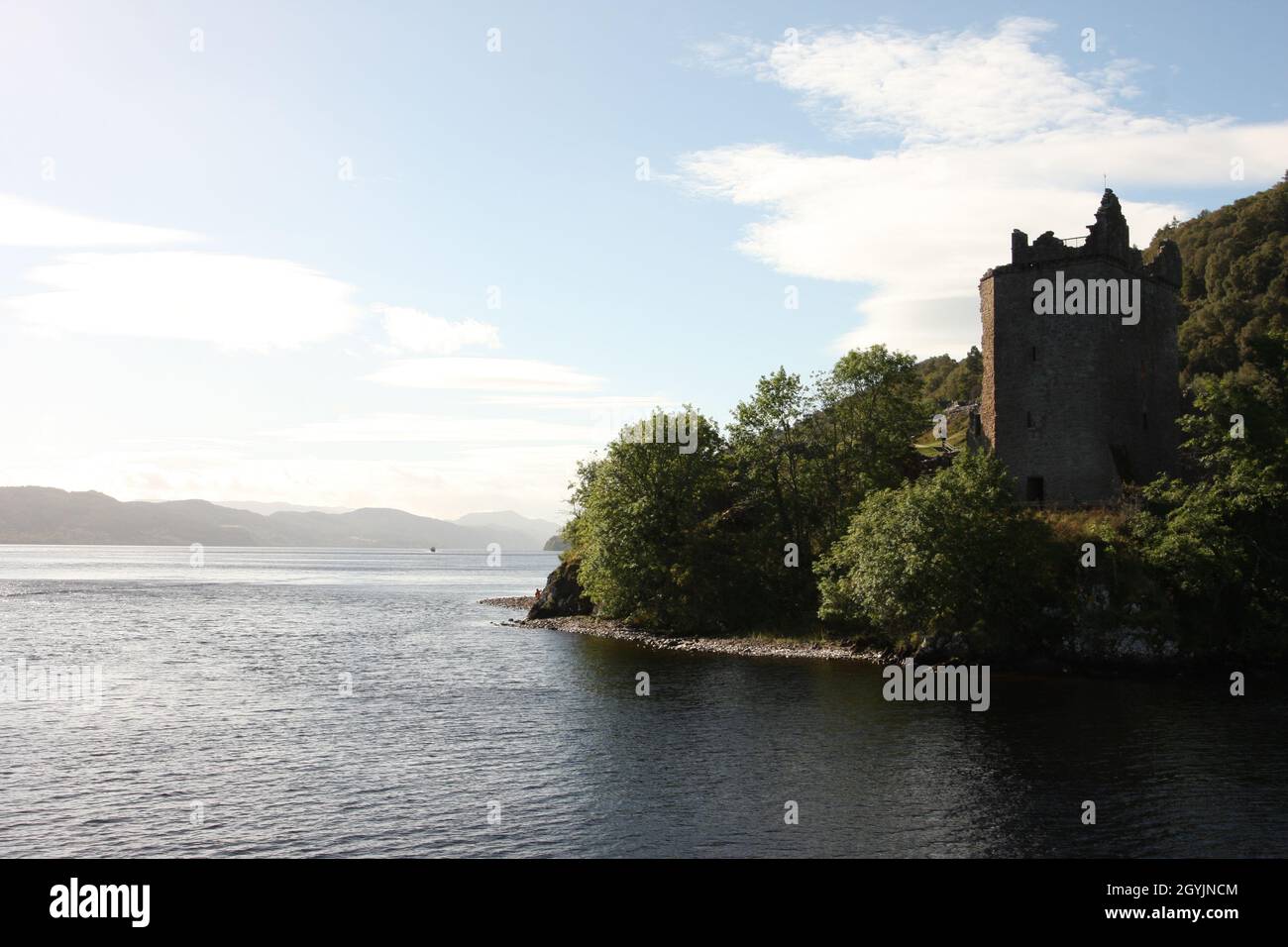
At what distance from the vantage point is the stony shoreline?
2532 inches

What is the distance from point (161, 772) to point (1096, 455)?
5442 cm

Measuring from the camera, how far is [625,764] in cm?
3666

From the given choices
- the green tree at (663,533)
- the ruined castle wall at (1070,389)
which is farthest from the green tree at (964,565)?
the green tree at (663,533)

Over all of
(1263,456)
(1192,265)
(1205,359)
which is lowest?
(1263,456)

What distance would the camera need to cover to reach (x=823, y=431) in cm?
7888

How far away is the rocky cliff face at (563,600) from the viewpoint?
95375mm

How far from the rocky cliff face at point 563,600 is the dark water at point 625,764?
30111 mm

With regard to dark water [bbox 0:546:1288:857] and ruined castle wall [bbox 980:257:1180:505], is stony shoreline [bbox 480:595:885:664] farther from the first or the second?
ruined castle wall [bbox 980:257:1180:505]

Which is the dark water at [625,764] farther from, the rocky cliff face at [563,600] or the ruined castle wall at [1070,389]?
the rocky cliff face at [563,600]

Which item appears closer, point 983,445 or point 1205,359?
point 983,445

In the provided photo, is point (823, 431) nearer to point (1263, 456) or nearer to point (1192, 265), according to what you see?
point (1263, 456)

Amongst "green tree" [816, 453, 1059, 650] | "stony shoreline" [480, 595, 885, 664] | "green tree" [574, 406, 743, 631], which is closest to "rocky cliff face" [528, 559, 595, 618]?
"stony shoreline" [480, 595, 885, 664]
